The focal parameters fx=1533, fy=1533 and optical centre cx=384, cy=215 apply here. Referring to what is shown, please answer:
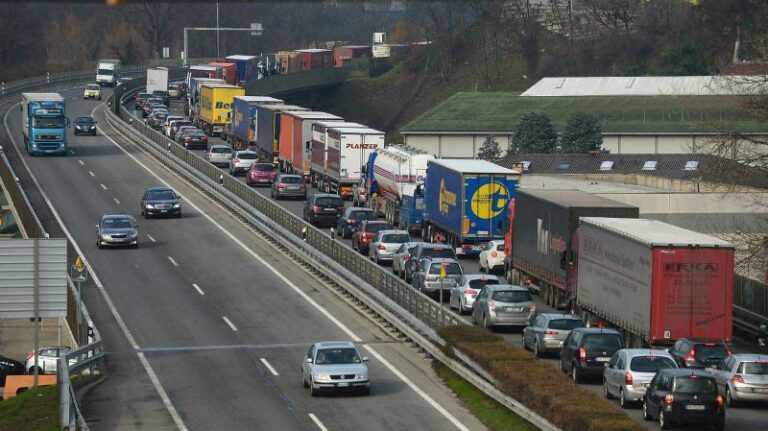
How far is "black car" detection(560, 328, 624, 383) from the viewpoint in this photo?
35.4 metres

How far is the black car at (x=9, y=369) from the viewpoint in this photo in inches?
1692

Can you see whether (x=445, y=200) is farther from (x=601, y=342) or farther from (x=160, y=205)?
(x=601, y=342)

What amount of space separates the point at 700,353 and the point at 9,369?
1953 cm

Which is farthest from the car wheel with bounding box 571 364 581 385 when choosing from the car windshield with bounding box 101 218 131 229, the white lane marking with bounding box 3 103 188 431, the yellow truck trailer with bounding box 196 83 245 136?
the yellow truck trailer with bounding box 196 83 245 136

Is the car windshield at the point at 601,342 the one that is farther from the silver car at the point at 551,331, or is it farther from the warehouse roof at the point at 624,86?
the warehouse roof at the point at 624,86

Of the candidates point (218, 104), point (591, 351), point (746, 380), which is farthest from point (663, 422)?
point (218, 104)

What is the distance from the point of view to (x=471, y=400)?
115 feet

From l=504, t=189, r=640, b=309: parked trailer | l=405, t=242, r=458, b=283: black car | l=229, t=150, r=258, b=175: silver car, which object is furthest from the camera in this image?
l=229, t=150, r=258, b=175: silver car

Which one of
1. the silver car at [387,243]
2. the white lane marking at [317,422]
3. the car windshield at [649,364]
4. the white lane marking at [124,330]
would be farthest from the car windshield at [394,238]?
the car windshield at [649,364]

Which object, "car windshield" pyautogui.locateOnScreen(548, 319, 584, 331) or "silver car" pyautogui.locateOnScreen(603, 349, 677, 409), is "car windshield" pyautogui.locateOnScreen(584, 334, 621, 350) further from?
"car windshield" pyautogui.locateOnScreen(548, 319, 584, 331)

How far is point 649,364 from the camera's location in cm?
3266

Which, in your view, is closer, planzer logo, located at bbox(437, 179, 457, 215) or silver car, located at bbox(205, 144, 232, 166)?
planzer logo, located at bbox(437, 179, 457, 215)

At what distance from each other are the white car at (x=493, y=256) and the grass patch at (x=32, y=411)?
67.3 ft

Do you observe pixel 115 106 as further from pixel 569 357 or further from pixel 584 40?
pixel 569 357
